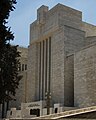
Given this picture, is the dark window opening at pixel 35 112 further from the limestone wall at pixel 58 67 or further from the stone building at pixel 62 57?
the limestone wall at pixel 58 67

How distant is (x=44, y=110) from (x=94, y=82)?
11.5 meters

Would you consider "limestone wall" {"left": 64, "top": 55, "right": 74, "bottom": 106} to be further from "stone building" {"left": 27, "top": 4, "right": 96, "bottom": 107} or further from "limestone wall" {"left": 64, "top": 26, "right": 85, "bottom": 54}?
"limestone wall" {"left": 64, "top": 26, "right": 85, "bottom": 54}

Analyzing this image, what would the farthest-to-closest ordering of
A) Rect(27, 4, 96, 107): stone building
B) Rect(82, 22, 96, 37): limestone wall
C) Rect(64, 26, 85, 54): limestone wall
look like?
Rect(82, 22, 96, 37): limestone wall → Rect(64, 26, 85, 54): limestone wall → Rect(27, 4, 96, 107): stone building

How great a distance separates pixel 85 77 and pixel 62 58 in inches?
291

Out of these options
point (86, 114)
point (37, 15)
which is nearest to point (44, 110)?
point (37, 15)

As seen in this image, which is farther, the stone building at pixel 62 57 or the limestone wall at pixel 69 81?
the limestone wall at pixel 69 81

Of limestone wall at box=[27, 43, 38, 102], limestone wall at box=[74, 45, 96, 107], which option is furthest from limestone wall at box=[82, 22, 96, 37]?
limestone wall at box=[74, 45, 96, 107]

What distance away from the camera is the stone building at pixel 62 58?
154 feet

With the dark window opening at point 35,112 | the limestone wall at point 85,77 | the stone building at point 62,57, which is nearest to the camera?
the limestone wall at point 85,77

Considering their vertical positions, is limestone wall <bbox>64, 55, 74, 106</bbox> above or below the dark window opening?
above

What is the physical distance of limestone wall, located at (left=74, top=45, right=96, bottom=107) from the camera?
4541cm

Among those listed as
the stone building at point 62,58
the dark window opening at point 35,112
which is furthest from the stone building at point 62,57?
the dark window opening at point 35,112

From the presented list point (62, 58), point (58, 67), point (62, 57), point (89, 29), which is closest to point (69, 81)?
point (58, 67)

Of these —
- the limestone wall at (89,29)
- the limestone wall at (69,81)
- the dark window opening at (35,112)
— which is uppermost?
the limestone wall at (89,29)
